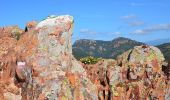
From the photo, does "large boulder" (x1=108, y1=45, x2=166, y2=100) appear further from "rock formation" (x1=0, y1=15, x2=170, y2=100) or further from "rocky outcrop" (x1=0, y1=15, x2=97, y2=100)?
"rocky outcrop" (x1=0, y1=15, x2=97, y2=100)

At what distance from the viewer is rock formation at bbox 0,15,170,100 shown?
35312 millimetres

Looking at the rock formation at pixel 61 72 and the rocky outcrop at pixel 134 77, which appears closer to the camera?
the rock formation at pixel 61 72

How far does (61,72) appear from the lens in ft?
121

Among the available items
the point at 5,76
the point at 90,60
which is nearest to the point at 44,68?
the point at 5,76

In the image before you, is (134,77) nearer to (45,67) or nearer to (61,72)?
(61,72)

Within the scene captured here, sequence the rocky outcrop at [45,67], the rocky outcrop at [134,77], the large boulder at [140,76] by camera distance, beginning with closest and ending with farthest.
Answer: the rocky outcrop at [45,67] → the rocky outcrop at [134,77] → the large boulder at [140,76]

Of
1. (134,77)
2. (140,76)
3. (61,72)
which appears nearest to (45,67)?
(61,72)

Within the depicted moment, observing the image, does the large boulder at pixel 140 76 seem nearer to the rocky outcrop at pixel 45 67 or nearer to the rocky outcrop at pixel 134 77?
the rocky outcrop at pixel 134 77

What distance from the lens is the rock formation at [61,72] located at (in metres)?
35.3

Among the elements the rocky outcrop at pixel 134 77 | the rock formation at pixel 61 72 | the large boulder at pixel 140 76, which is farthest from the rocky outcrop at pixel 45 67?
the large boulder at pixel 140 76

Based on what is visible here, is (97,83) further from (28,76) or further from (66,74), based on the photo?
(28,76)

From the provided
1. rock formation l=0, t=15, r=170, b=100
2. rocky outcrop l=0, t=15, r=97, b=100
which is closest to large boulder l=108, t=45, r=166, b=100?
rock formation l=0, t=15, r=170, b=100

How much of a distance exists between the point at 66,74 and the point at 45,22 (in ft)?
21.5

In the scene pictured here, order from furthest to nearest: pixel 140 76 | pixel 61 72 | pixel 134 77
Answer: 1. pixel 140 76
2. pixel 134 77
3. pixel 61 72
